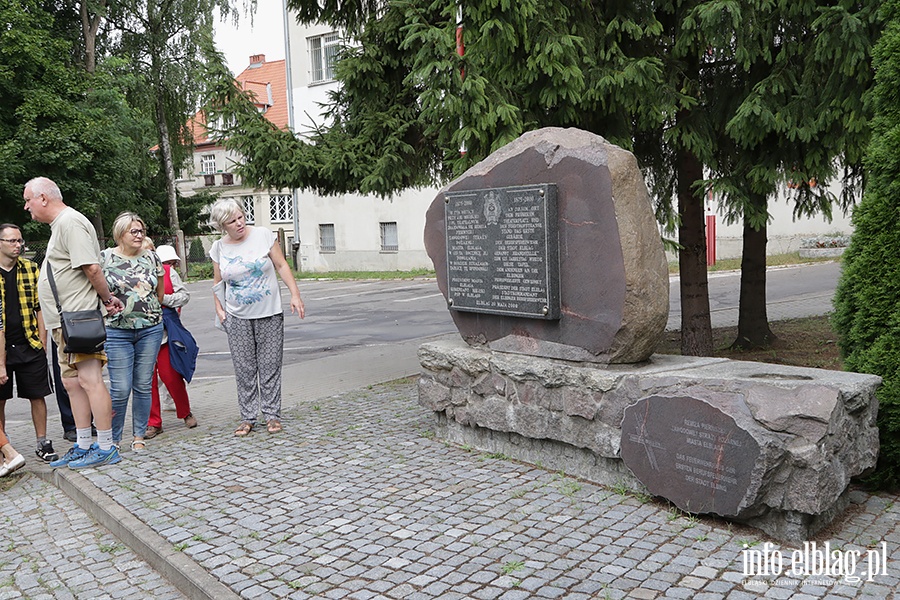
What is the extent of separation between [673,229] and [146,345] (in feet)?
17.1

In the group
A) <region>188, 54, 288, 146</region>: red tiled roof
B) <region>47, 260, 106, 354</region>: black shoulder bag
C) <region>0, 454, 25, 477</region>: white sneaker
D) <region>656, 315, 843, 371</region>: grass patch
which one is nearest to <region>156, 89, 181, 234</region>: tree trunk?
<region>188, 54, 288, 146</region>: red tiled roof

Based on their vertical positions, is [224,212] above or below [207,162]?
below

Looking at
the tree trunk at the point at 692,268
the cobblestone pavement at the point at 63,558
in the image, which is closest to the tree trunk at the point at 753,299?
the tree trunk at the point at 692,268

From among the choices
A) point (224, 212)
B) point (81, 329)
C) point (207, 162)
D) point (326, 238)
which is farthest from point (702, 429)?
point (207, 162)

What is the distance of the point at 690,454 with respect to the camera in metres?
4.41

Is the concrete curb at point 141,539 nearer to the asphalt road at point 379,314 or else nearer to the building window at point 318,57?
the asphalt road at point 379,314

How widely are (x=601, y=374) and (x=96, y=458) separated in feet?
12.6

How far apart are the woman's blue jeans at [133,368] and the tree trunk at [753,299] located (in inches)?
270

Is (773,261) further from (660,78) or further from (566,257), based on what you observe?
(566,257)

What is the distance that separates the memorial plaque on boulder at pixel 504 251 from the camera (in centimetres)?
531

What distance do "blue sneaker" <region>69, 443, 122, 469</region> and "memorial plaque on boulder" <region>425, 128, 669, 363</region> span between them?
2896 mm

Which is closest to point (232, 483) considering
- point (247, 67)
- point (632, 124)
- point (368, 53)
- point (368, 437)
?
point (368, 437)

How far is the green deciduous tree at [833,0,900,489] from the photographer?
4.57m

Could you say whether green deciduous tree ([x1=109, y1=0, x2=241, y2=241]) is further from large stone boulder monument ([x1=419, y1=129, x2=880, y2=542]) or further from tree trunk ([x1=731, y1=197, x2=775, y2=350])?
large stone boulder monument ([x1=419, y1=129, x2=880, y2=542])
